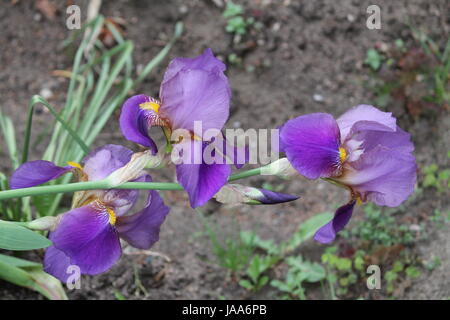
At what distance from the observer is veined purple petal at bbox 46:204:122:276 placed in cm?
129

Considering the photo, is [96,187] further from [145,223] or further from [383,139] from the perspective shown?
[383,139]

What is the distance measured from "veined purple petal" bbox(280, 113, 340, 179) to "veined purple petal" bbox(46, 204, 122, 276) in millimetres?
456

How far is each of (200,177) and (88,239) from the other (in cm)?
33

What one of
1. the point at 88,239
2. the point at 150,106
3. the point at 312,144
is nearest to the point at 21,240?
the point at 88,239

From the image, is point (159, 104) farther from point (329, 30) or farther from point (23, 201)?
point (329, 30)

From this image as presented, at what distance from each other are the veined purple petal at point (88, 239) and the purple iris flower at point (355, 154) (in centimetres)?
46

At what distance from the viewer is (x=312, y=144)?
3.96 feet

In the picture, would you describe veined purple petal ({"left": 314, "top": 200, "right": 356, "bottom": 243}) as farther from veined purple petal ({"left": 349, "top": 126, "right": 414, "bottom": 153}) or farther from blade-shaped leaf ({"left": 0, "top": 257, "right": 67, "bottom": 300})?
blade-shaped leaf ({"left": 0, "top": 257, "right": 67, "bottom": 300})

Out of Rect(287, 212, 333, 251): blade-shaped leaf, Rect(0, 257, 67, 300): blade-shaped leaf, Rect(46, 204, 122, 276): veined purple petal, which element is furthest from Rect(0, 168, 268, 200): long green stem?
Rect(287, 212, 333, 251): blade-shaped leaf

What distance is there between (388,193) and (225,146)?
0.36 meters

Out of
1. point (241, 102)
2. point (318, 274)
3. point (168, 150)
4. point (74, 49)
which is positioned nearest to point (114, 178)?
point (168, 150)

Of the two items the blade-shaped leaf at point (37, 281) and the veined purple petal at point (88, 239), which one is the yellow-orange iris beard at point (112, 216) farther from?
the blade-shaped leaf at point (37, 281)

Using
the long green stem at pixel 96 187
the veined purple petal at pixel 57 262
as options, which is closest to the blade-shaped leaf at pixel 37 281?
the veined purple petal at pixel 57 262

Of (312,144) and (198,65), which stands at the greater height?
(198,65)
